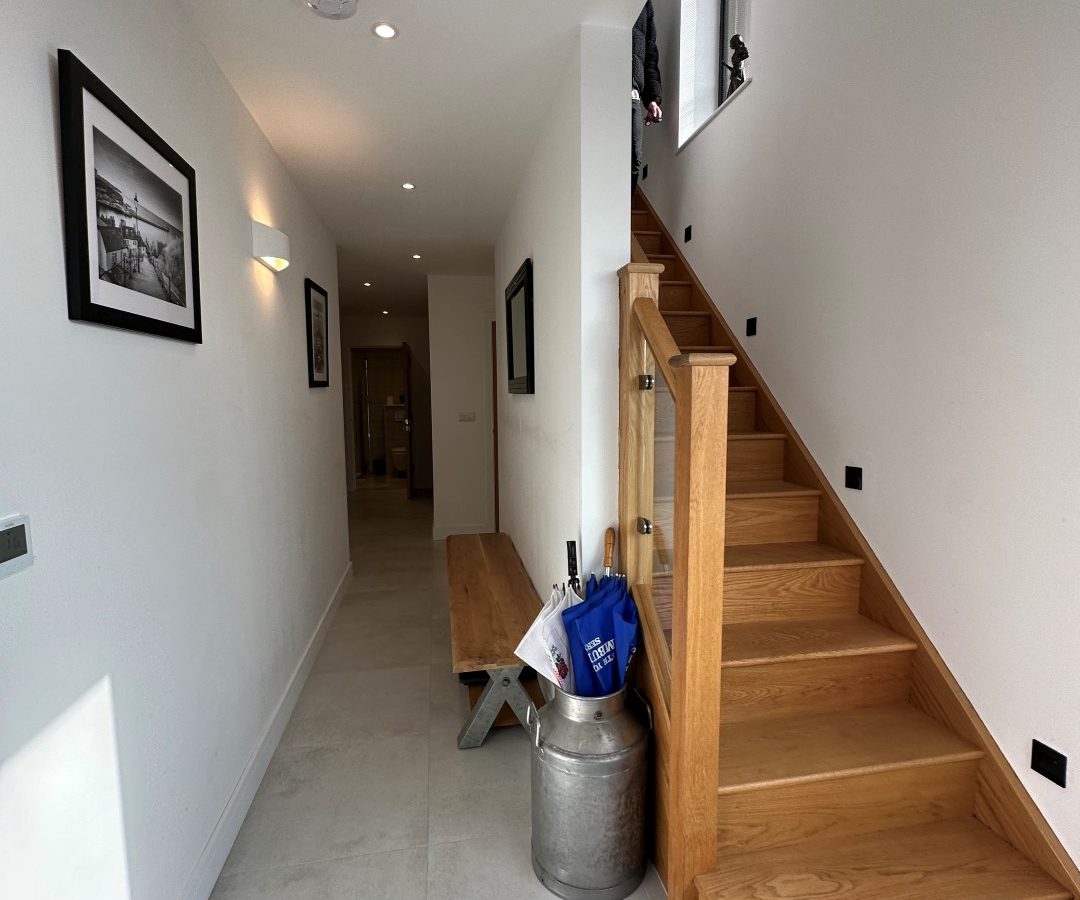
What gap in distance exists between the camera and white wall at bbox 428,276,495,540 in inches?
232

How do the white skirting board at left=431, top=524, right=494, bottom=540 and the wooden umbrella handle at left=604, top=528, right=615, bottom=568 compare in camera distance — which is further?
the white skirting board at left=431, top=524, right=494, bottom=540

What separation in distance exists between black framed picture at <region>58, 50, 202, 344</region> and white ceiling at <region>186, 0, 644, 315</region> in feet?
1.83

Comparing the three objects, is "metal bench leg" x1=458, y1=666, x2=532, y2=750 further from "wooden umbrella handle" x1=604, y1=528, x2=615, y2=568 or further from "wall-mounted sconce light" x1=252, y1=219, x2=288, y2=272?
"wall-mounted sconce light" x1=252, y1=219, x2=288, y2=272

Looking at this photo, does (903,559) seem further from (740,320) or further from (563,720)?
(740,320)

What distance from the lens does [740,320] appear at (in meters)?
3.24

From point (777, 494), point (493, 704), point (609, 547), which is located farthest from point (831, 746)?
point (493, 704)

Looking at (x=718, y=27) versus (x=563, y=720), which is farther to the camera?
(x=718, y=27)

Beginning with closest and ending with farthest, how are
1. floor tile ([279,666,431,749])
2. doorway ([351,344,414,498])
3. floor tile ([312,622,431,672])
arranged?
floor tile ([279,666,431,749]) < floor tile ([312,622,431,672]) < doorway ([351,344,414,498])

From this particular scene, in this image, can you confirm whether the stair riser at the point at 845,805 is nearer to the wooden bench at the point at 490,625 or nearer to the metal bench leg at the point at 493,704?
the wooden bench at the point at 490,625

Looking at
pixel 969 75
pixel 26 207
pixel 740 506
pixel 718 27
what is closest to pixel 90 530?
pixel 26 207

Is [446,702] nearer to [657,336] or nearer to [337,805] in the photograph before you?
[337,805]

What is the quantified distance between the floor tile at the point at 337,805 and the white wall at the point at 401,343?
6.78m

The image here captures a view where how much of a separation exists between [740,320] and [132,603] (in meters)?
2.92

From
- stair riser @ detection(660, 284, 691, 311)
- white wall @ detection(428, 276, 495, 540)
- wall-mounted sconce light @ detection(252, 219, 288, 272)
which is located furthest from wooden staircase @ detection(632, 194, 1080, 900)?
white wall @ detection(428, 276, 495, 540)
